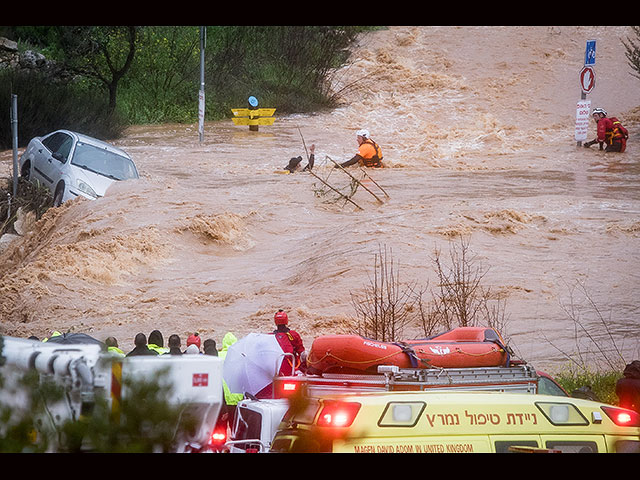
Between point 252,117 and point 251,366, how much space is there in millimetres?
21181

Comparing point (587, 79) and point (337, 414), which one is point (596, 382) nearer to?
point (337, 414)

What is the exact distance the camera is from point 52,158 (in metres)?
17.6

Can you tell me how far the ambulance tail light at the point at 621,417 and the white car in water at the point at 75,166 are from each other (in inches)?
531

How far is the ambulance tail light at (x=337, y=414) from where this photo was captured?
4.57 meters

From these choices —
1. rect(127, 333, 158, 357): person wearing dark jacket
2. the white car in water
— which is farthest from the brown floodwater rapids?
rect(127, 333, 158, 357): person wearing dark jacket

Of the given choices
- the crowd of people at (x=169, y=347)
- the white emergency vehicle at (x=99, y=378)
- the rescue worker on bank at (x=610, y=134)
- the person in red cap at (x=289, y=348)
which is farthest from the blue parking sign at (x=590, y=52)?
the white emergency vehicle at (x=99, y=378)

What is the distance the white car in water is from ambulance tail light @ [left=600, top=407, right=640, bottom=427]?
13482mm

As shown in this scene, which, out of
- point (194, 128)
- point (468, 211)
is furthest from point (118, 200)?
point (194, 128)

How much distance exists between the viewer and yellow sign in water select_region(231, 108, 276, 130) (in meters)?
27.9

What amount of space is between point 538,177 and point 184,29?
1540 cm

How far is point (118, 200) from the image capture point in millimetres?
17766

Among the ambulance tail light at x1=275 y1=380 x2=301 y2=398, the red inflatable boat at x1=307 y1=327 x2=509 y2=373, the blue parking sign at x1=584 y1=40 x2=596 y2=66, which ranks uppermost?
the blue parking sign at x1=584 y1=40 x2=596 y2=66

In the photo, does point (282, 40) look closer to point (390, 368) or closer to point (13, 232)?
→ point (13, 232)

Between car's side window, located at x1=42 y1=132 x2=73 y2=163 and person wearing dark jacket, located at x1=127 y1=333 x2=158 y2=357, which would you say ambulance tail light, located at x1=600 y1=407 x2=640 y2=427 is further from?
car's side window, located at x1=42 y1=132 x2=73 y2=163
